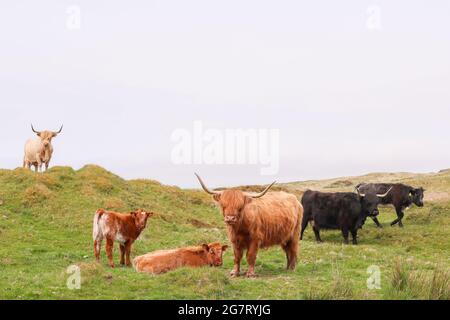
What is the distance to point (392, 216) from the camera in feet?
105

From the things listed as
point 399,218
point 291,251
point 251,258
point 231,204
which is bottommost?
point 399,218

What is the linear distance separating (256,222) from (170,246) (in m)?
6.59

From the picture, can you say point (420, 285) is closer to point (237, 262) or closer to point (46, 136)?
point (237, 262)

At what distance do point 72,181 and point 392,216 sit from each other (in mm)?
17774

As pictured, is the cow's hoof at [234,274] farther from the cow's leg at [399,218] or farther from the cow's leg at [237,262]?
the cow's leg at [399,218]

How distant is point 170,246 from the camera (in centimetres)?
1891

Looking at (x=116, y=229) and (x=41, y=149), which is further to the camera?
(x=41, y=149)

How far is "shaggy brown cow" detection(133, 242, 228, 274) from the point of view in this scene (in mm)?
13141

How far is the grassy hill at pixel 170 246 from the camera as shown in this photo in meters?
10.7

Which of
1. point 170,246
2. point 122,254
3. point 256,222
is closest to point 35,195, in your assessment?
point 170,246

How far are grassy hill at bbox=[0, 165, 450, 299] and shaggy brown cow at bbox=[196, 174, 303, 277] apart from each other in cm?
68

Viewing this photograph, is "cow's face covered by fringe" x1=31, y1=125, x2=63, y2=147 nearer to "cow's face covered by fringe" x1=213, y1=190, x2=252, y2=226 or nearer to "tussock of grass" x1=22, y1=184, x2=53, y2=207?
"tussock of grass" x1=22, y1=184, x2=53, y2=207
